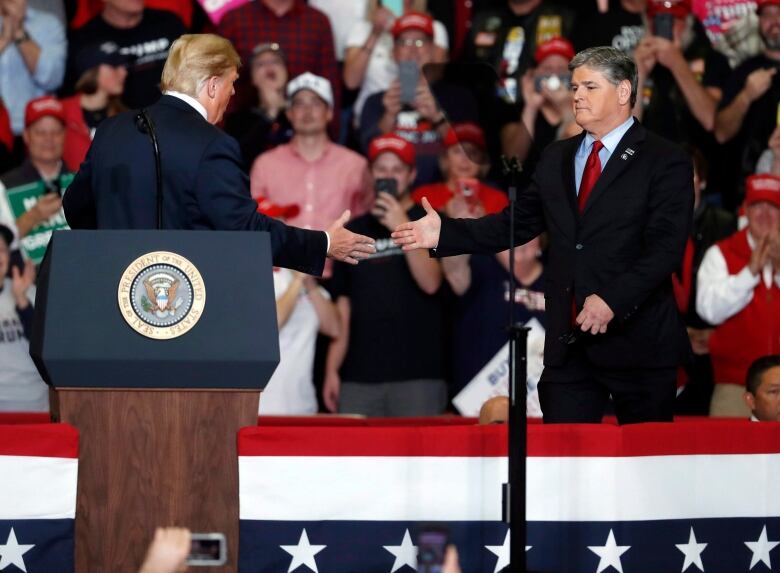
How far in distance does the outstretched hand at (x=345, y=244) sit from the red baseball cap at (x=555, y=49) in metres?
3.50

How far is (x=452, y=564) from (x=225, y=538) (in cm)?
136

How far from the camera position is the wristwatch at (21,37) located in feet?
26.0

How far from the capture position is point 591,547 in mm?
4043

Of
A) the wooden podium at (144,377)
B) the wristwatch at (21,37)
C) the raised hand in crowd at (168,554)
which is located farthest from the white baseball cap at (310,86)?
the raised hand in crowd at (168,554)

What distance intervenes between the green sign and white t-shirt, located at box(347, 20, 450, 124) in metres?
1.80

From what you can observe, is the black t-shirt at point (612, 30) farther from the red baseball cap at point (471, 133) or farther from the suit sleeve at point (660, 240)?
the suit sleeve at point (660, 240)

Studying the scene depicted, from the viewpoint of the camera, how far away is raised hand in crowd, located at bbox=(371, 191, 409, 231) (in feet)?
23.4

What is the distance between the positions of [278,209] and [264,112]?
0.90m

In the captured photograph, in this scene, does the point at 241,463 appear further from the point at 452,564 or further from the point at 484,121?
the point at 484,121

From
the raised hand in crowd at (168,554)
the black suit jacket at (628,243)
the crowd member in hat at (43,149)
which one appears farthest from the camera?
the crowd member in hat at (43,149)

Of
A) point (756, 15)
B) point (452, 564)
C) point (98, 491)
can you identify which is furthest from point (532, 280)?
point (452, 564)

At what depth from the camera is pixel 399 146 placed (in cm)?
736

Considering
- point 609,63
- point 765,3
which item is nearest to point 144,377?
point 609,63

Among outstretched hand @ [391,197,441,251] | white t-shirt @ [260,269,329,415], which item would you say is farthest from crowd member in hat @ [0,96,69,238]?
outstretched hand @ [391,197,441,251]
